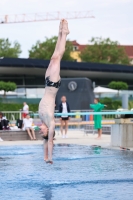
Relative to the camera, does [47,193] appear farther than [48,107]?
No

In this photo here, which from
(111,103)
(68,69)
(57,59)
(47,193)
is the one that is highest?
(68,69)

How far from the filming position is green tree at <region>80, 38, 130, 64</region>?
4692 inches

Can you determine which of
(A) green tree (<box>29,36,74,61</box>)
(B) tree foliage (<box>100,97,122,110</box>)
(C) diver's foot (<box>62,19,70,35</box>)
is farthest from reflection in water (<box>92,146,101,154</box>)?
(A) green tree (<box>29,36,74,61</box>)

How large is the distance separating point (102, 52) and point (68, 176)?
110201 mm

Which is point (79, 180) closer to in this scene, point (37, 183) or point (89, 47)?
point (37, 183)

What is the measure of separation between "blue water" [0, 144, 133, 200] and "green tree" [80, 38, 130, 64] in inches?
4099

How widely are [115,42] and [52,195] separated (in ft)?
381

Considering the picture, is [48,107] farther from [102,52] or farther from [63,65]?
[102,52]

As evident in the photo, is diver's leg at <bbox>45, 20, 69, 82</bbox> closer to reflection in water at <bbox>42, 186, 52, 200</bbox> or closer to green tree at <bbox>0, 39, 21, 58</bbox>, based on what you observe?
reflection in water at <bbox>42, 186, 52, 200</bbox>

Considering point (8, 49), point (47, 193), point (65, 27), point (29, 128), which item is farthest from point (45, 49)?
point (47, 193)

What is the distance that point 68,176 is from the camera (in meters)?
10.1

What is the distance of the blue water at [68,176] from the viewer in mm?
8078

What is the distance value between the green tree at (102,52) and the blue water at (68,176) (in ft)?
342

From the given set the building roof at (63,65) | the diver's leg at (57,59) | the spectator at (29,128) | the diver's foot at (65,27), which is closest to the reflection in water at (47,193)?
the diver's leg at (57,59)
